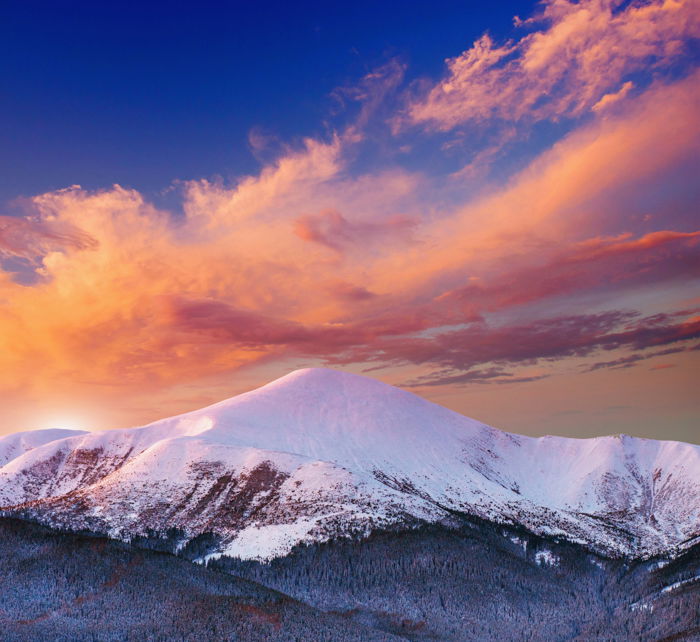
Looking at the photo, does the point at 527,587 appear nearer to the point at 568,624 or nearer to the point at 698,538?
the point at 568,624

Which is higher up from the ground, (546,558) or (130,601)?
(130,601)

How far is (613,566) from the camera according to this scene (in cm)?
18400

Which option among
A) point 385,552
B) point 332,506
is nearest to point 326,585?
point 385,552

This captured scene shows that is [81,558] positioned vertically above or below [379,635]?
above

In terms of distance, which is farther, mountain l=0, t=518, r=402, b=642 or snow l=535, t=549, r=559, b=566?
snow l=535, t=549, r=559, b=566

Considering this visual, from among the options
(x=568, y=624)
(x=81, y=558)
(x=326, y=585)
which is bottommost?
(x=568, y=624)

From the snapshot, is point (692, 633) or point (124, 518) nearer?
point (692, 633)

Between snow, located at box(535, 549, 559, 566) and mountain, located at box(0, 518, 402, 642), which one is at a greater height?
mountain, located at box(0, 518, 402, 642)

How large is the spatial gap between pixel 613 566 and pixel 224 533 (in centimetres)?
11292

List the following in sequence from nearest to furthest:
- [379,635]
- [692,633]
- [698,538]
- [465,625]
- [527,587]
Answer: [692,633], [379,635], [465,625], [527,587], [698,538]

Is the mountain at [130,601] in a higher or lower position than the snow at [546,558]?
higher

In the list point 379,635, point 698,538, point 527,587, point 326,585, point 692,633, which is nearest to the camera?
point 692,633

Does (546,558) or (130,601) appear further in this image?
(546,558)

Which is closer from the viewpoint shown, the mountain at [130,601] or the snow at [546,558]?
the mountain at [130,601]
